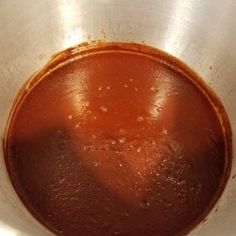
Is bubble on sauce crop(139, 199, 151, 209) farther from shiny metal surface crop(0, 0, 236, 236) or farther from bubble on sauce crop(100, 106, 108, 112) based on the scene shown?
bubble on sauce crop(100, 106, 108, 112)

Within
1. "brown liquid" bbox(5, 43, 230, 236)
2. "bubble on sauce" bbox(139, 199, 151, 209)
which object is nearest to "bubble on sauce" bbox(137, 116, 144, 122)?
"brown liquid" bbox(5, 43, 230, 236)

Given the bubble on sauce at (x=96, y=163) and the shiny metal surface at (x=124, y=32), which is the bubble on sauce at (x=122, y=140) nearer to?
the bubble on sauce at (x=96, y=163)

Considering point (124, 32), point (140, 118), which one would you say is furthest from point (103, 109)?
point (124, 32)

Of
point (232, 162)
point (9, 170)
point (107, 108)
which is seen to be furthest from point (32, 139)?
point (232, 162)

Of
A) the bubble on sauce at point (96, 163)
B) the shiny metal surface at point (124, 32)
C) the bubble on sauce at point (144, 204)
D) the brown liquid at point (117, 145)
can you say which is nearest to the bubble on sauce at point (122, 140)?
the brown liquid at point (117, 145)

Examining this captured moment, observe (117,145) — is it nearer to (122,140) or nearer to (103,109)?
(122,140)

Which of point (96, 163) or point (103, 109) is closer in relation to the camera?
point (96, 163)
